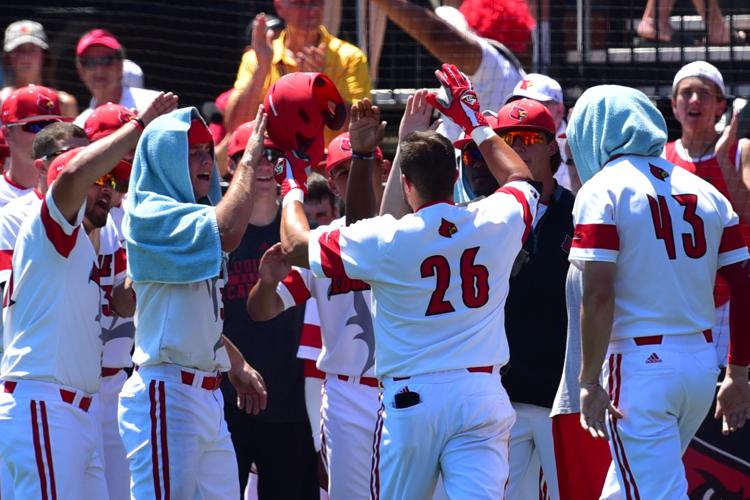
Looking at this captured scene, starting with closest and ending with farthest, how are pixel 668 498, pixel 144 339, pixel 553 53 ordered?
pixel 668 498 → pixel 144 339 → pixel 553 53

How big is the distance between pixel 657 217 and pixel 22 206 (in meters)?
2.53

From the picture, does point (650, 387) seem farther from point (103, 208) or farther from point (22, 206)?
point (22, 206)

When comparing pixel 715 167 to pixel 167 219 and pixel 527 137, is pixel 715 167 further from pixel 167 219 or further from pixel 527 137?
pixel 167 219

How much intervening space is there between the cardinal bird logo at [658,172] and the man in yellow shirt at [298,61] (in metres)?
3.27

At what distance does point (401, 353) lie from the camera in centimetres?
456

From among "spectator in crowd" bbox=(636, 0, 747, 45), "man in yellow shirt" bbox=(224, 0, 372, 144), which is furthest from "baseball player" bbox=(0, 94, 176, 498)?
"spectator in crowd" bbox=(636, 0, 747, 45)

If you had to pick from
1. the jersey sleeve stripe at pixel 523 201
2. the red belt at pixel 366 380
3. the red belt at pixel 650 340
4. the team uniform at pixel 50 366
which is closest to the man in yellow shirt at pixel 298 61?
the red belt at pixel 366 380

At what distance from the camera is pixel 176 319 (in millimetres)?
4828

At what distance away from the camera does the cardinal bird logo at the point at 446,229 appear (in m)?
4.52

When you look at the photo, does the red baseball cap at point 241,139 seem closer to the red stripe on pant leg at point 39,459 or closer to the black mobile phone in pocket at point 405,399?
the red stripe on pant leg at point 39,459

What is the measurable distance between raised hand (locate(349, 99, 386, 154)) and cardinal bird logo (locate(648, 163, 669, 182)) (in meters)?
1.00

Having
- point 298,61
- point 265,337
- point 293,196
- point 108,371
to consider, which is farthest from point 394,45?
point 293,196

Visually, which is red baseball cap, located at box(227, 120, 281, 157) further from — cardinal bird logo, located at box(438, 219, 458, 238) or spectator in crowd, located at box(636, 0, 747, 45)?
spectator in crowd, located at box(636, 0, 747, 45)

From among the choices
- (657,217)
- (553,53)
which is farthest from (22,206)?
(553,53)
